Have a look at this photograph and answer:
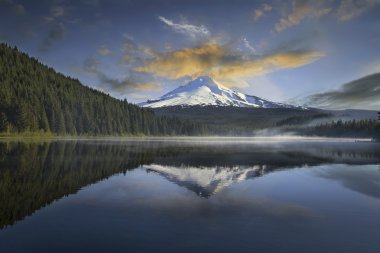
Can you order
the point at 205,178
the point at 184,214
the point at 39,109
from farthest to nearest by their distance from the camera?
the point at 39,109 < the point at 205,178 < the point at 184,214

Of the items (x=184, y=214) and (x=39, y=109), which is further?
(x=39, y=109)

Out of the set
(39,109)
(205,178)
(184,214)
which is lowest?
(184,214)

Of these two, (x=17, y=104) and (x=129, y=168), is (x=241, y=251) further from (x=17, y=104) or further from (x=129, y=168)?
(x=17, y=104)

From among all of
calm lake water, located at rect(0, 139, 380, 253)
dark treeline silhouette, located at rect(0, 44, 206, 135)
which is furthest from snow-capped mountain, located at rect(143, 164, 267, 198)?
dark treeline silhouette, located at rect(0, 44, 206, 135)

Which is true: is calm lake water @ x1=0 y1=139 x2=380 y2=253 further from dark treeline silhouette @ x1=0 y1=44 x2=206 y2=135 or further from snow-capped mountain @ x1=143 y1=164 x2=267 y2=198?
dark treeline silhouette @ x1=0 y1=44 x2=206 y2=135

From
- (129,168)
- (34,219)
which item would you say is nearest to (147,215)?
(34,219)

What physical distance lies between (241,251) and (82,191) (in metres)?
13.2

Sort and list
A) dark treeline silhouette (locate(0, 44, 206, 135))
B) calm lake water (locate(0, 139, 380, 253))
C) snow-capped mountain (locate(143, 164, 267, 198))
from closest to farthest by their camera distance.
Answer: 1. calm lake water (locate(0, 139, 380, 253))
2. snow-capped mountain (locate(143, 164, 267, 198))
3. dark treeline silhouette (locate(0, 44, 206, 135))

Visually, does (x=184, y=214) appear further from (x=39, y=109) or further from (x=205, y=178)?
(x=39, y=109)

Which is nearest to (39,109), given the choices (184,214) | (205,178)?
(205,178)

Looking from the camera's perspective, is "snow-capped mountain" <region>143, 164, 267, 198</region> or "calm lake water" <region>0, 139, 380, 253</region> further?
"snow-capped mountain" <region>143, 164, 267, 198</region>

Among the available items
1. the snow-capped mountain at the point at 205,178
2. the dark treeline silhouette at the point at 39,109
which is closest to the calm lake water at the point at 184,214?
the snow-capped mountain at the point at 205,178

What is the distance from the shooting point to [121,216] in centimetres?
1559

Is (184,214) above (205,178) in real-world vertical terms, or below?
below
